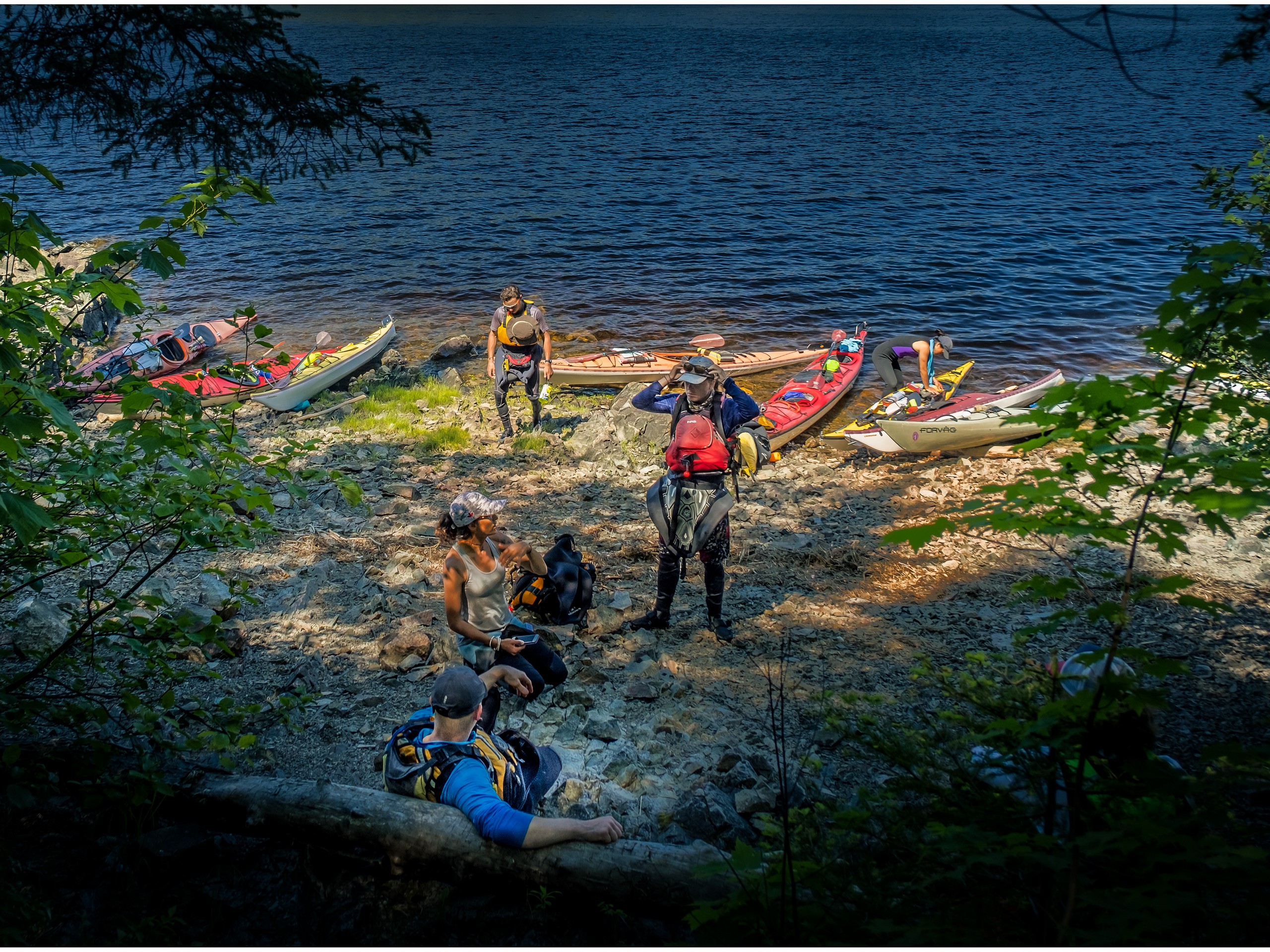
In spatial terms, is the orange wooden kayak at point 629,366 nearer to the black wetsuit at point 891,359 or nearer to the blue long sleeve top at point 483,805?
the black wetsuit at point 891,359

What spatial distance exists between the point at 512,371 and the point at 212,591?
5503mm

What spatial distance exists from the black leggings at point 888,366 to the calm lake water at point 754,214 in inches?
100

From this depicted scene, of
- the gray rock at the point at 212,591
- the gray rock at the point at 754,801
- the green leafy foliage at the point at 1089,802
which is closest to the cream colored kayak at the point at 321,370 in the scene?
the gray rock at the point at 212,591

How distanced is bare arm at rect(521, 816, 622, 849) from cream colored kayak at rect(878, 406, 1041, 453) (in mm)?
9496

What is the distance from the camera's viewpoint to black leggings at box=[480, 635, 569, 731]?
4.92 meters

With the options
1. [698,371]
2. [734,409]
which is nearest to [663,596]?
[734,409]

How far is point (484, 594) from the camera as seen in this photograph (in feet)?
16.7

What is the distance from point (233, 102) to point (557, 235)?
20.9 meters

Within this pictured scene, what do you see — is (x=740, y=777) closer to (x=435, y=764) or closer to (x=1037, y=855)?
(x=435, y=764)

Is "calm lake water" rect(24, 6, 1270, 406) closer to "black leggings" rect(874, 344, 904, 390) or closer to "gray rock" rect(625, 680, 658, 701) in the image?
"black leggings" rect(874, 344, 904, 390)

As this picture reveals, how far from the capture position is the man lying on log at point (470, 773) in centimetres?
364

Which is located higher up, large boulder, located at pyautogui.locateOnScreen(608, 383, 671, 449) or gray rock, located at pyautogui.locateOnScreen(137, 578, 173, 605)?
large boulder, located at pyautogui.locateOnScreen(608, 383, 671, 449)

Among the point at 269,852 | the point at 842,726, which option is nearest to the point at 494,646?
the point at 269,852

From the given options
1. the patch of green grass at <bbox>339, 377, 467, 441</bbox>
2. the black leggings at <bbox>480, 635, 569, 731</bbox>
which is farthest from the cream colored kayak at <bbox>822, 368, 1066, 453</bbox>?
the black leggings at <bbox>480, 635, 569, 731</bbox>
